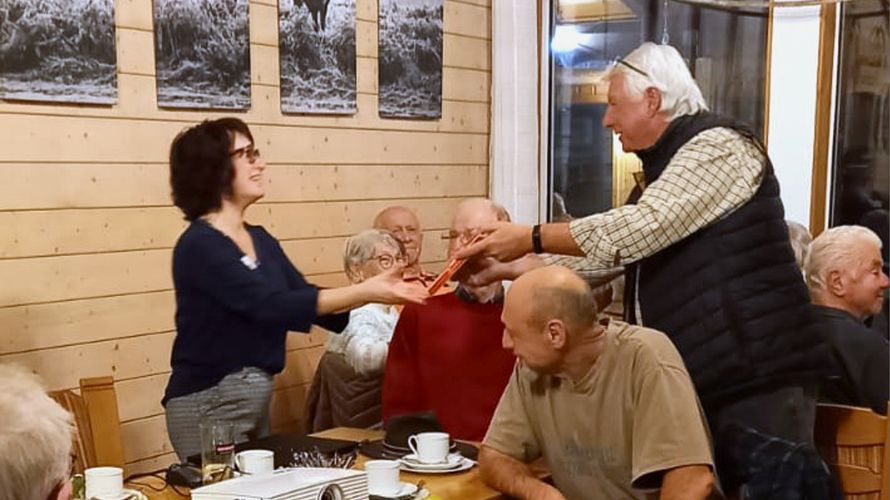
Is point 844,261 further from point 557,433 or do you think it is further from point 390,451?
point 390,451

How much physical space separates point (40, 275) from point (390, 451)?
45.9 inches

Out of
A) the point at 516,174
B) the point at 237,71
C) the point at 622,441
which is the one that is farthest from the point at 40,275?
the point at 516,174

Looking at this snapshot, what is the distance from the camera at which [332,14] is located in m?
3.70

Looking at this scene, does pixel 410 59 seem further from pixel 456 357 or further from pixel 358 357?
pixel 456 357

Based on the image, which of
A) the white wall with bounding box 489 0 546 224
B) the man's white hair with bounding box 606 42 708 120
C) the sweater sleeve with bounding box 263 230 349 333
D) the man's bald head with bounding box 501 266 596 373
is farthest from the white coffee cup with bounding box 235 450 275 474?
the white wall with bounding box 489 0 546 224

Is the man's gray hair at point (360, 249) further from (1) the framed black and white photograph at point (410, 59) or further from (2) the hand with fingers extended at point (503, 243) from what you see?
(2) the hand with fingers extended at point (503, 243)

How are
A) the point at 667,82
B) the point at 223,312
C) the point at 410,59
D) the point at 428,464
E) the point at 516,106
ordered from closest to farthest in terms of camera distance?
the point at 428,464
the point at 667,82
the point at 223,312
the point at 410,59
the point at 516,106

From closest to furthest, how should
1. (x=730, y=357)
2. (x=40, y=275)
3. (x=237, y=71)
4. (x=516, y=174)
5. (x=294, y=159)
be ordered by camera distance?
(x=730, y=357) < (x=40, y=275) < (x=237, y=71) < (x=294, y=159) < (x=516, y=174)

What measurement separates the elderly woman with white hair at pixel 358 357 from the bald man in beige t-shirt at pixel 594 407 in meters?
0.91

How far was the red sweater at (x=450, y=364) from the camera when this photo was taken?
2.84 m

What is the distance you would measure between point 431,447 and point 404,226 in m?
1.64

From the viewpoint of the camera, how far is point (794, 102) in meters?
3.81

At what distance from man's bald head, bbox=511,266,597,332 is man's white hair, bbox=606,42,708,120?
0.52 meters

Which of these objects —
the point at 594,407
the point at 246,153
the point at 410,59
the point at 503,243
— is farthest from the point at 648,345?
the point at 410,59
